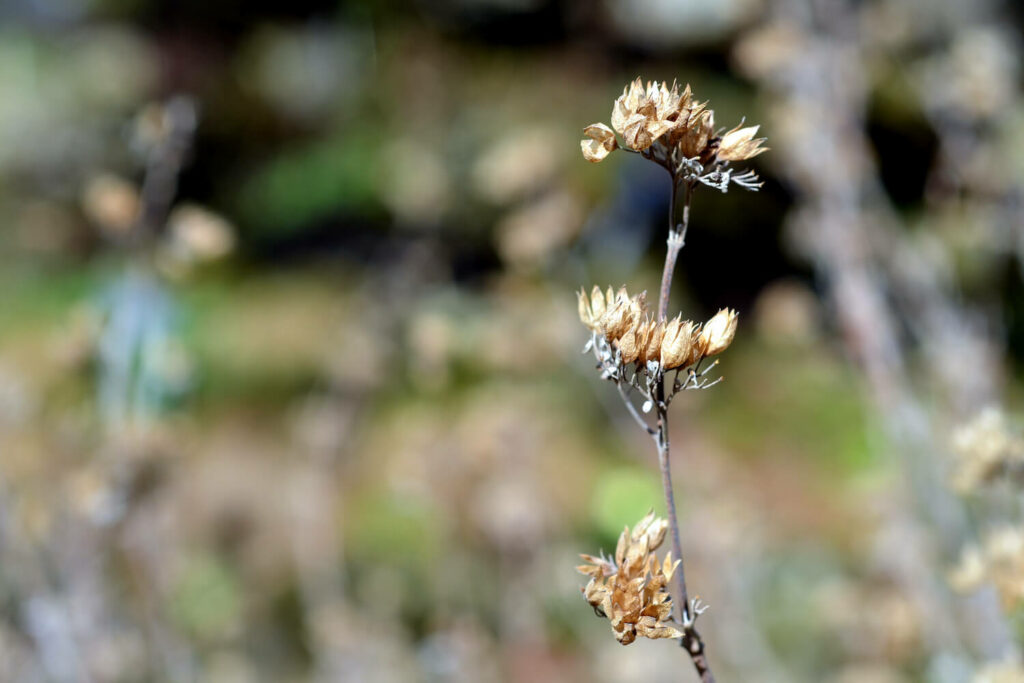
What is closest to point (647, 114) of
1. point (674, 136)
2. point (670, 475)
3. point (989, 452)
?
point (674, 136)

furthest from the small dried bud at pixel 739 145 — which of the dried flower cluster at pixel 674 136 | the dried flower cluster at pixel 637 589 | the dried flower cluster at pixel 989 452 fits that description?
the dried flower cluster at pixel 989 452

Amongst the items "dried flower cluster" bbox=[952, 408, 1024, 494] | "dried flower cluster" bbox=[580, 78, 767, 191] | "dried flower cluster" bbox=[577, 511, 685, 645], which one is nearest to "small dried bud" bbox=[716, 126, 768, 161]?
"dried flower cluster" bbox=[580, 78, 767, 191]

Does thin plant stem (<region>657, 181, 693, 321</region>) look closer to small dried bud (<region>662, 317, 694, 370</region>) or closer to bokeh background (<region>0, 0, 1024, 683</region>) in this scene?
small dried bud (<region>662, 317, 694, 370</region>)

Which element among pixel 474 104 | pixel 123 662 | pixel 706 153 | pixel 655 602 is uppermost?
pixel 474 104

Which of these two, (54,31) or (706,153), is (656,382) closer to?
(706,153)

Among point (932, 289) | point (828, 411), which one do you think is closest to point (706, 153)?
point (932, 289)

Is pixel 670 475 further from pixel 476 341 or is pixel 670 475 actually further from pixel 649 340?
pixel 476 341

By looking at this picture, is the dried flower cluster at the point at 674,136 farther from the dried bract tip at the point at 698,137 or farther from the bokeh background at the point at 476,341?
the bokeh background at the point at 476,341
